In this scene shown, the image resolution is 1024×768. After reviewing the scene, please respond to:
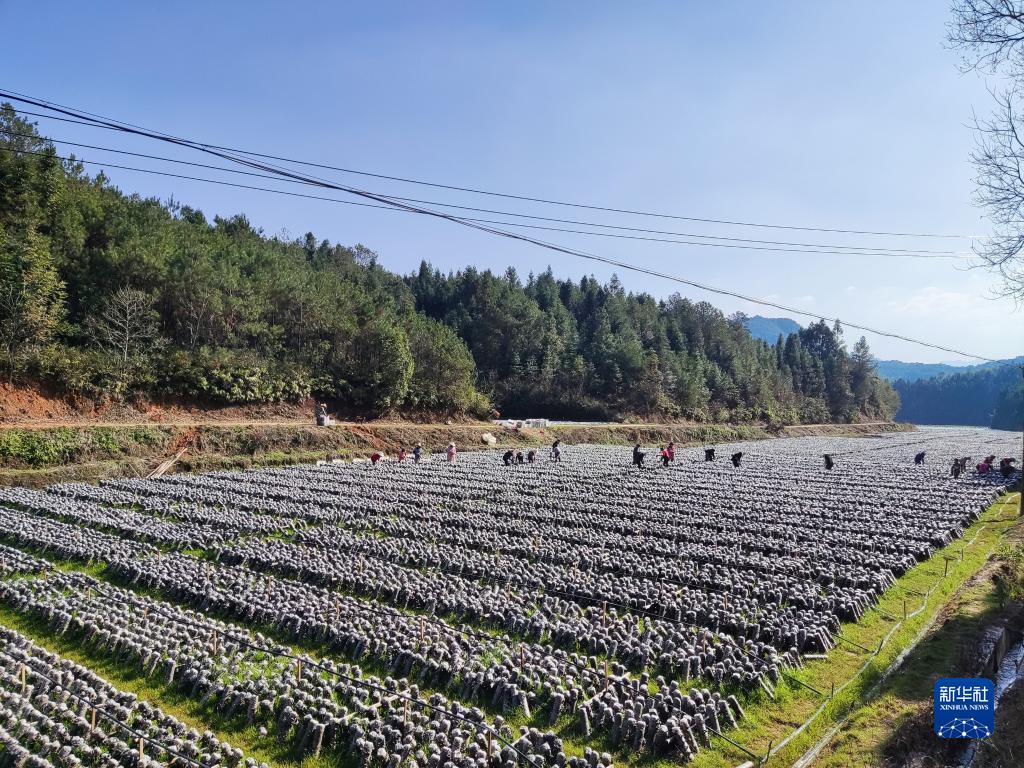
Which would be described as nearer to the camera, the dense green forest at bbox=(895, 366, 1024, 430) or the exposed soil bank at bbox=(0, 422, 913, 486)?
the exposed soil bank at bbox=(0, 422, 913, 486)

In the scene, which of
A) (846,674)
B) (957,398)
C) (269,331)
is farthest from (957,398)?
(846,674)

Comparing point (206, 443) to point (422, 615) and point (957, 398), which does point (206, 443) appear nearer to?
point (422, 615)

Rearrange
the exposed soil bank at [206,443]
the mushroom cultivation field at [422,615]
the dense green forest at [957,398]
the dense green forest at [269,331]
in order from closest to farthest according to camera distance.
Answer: the mushroom cultivation field at [422,615] < the exposed soil bank at [206,443] < the dense green forest at [269,331] < the dense green forest at [957,398]

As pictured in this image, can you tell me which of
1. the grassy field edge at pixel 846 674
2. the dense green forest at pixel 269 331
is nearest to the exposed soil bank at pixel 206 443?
the dense green forest at pixel 269 331

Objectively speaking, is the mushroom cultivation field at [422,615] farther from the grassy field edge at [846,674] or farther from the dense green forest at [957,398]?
the dense green forest at [957,398]

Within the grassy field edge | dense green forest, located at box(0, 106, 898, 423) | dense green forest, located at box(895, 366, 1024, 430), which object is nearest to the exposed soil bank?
dense green forest, located at box(0, 106, 898, 423)

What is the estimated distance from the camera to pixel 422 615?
12586 mm

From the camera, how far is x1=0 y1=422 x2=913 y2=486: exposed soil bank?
2917 centimetres

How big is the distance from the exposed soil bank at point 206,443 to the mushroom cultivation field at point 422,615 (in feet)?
19.6

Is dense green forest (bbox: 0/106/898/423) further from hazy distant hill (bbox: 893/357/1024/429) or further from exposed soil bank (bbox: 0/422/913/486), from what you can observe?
hazy distant hill (bbox: 893/357/1024/429)

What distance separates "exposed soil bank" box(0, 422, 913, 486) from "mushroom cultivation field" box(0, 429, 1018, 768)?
5.99 meters

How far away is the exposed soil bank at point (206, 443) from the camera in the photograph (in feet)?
95.7

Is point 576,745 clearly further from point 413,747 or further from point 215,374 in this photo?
point 215,374

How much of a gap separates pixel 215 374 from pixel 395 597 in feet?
115
